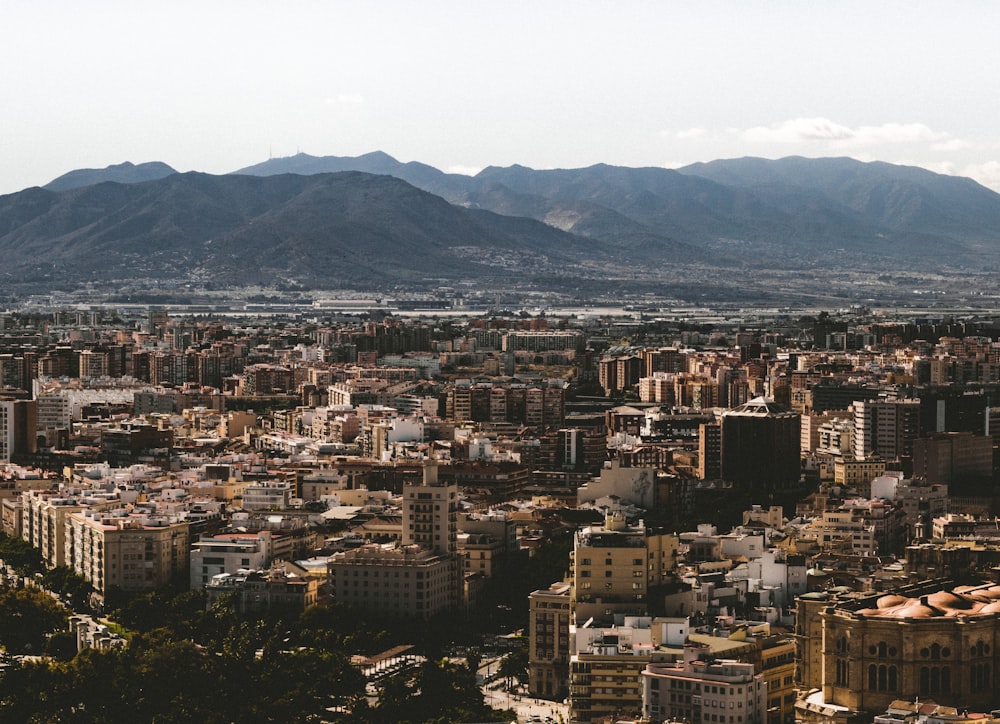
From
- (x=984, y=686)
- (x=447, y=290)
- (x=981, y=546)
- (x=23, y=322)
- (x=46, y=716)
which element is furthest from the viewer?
(x=447, y=290)

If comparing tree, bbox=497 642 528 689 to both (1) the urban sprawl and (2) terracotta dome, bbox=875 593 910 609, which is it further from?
(2) terracotta dome, bbox=875 593 910 609

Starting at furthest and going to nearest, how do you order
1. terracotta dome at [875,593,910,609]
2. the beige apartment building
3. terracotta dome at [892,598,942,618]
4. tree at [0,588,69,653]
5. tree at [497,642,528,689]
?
the beige apartment building < tree at [0,588,69,653] < tree at [497,642,528,689] < terracotta dome at [875,593,910,609] < terracotta dome at [892,598,942,618]

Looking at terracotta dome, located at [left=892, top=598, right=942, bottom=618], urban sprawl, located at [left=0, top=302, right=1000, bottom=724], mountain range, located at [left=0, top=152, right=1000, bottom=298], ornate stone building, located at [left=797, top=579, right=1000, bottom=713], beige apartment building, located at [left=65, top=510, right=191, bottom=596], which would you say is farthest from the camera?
mountain range, located at [left=0, top=152, right=1000, bottom=298]

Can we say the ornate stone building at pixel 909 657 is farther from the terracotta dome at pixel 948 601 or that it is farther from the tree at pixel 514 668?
the tree at pixel 514 668

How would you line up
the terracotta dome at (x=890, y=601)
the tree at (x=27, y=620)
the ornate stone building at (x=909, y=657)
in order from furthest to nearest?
1. the tree at (x=27, y=620)
2. the terracotta dome at (x=890, y=601)
3. the ornate stone building at (x=909, y=657)

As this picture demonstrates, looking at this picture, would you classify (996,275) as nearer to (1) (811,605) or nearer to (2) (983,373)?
(2) (983,373)

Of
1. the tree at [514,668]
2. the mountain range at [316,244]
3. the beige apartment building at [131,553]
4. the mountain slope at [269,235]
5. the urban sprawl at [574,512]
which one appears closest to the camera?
the urban sprawl at [574,512]

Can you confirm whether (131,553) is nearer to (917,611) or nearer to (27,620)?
(27,620)

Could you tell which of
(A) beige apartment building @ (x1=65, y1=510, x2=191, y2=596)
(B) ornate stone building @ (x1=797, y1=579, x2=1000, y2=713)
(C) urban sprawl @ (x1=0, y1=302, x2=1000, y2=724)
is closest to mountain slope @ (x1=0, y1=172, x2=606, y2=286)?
(C) urban sprawl @ (x1=0, y1=302, x2=1000, y2=724)

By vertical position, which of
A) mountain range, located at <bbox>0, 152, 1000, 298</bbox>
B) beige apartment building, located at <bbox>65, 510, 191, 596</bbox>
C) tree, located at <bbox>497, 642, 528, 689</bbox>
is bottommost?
tree, located at <bbox>497, 642, 528, 689</bbox>

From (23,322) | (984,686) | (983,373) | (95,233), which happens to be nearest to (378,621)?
(984,686)

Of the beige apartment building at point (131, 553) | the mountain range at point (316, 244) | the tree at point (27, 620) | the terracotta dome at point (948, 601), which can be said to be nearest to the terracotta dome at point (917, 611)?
the terracotta dome at point (948, 601)
